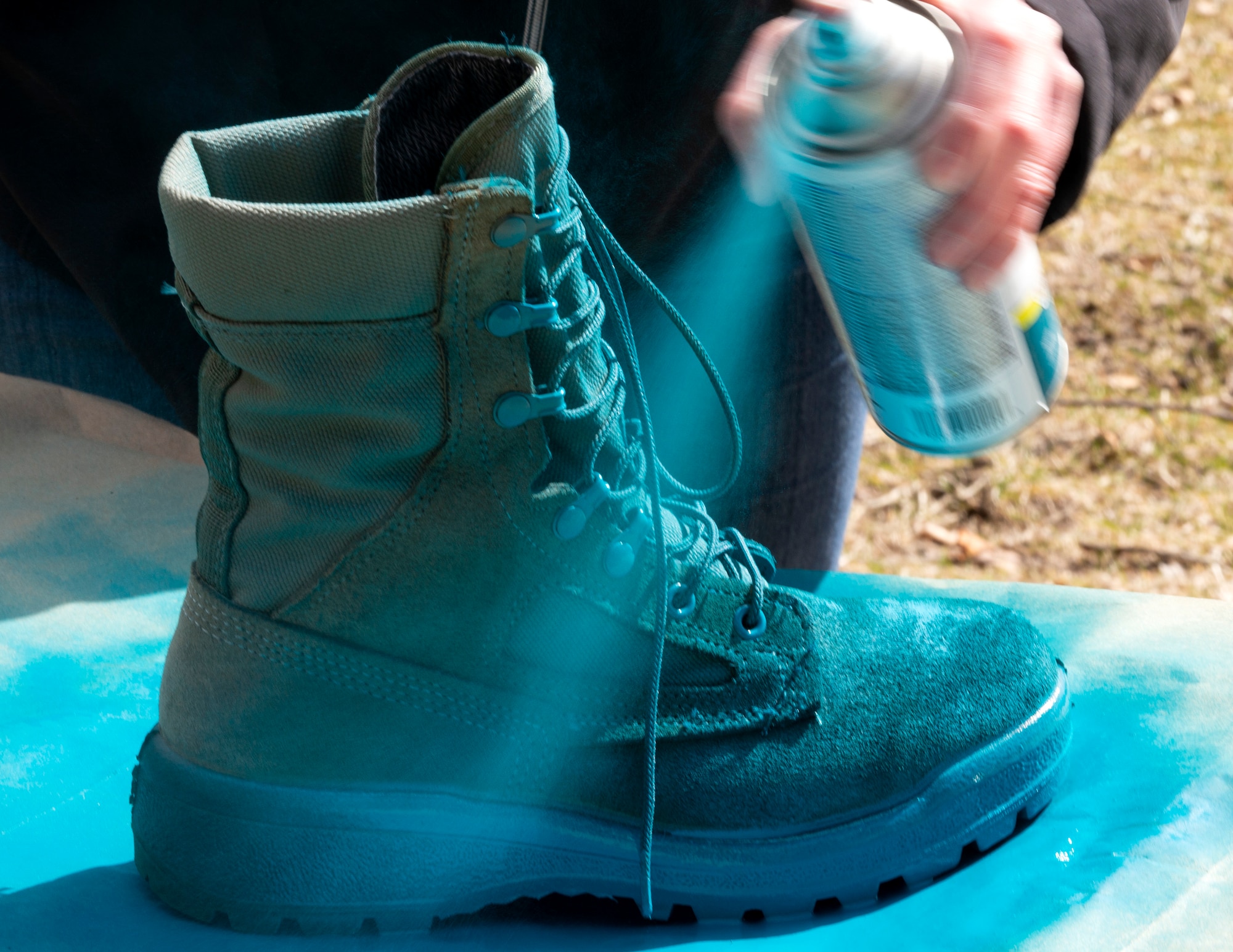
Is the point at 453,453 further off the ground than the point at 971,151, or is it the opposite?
the point at 971,151

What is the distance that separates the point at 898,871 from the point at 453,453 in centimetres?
→ 48

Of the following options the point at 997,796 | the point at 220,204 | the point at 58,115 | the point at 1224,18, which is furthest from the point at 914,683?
the point at 1224,18

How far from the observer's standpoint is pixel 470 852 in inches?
33.5

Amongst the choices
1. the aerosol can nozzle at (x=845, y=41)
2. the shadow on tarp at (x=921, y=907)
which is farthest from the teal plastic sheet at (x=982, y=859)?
the aerosol can nozzle at (x=845, y=41)

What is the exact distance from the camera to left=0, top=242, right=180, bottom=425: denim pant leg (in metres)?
1.52

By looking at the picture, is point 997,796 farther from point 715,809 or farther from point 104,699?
point 104,699

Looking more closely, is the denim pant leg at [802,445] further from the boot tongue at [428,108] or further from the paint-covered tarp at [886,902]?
the boot tongue at [428,108]

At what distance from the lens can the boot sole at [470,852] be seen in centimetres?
83

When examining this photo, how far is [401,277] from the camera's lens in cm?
73

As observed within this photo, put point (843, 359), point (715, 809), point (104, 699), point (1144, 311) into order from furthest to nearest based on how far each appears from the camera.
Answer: point (1144, 311) < point (843, 359) < point (104, 699) < point (715, 809)

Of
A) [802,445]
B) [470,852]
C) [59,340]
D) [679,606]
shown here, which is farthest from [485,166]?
[59,340]

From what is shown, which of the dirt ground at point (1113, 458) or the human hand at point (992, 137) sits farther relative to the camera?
the dirt ground at point (1113, 458)

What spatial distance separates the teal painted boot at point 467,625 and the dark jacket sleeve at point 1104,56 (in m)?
0.54

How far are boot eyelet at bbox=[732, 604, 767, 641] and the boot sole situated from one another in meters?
0.15
